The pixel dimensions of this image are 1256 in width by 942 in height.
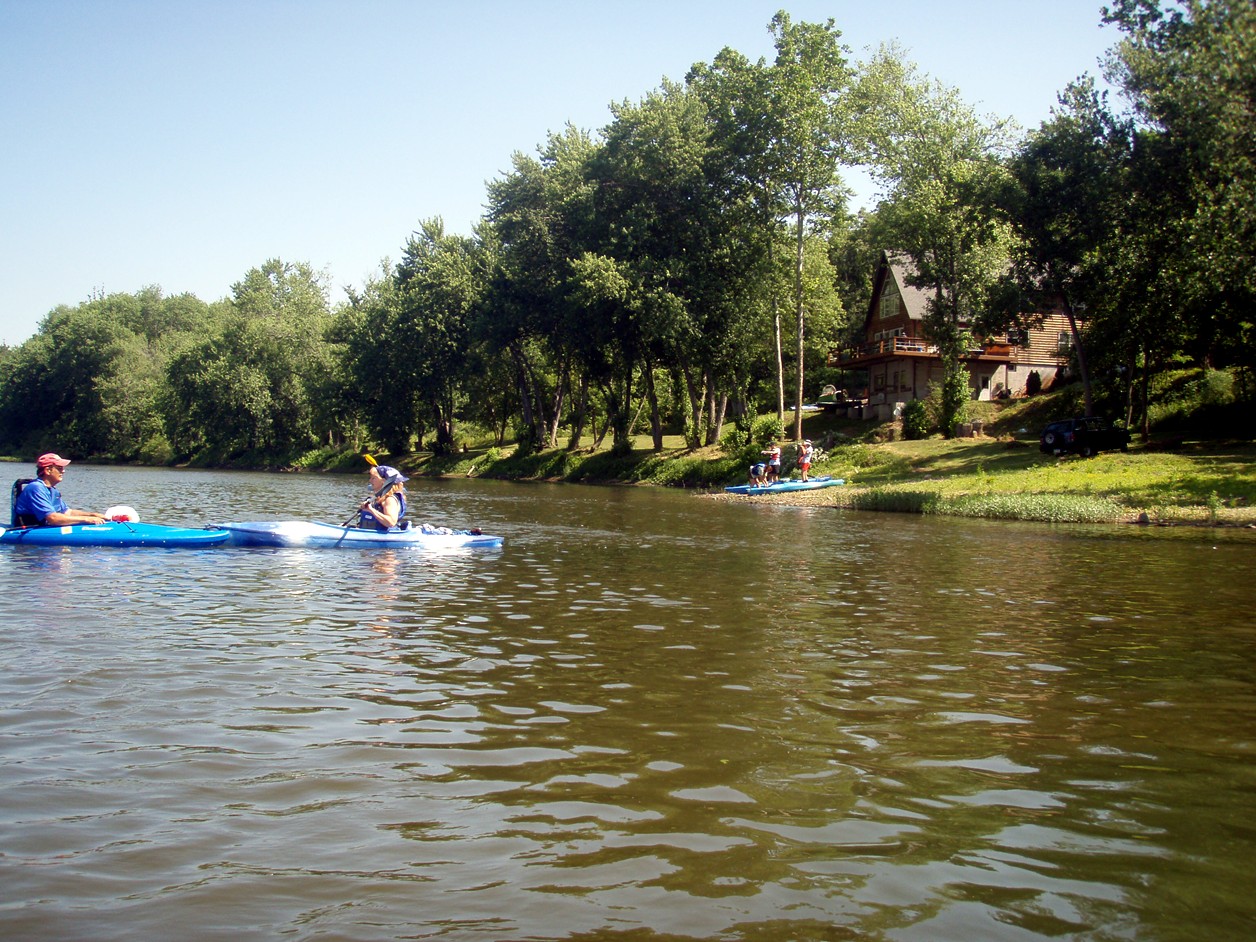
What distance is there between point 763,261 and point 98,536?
37358 mm

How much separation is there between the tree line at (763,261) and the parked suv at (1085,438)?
370 cm

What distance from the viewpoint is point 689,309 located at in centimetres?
5022

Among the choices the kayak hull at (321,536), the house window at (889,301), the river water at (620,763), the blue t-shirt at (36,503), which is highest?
the house window at (889,301)

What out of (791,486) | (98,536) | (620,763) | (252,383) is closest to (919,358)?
(791,486)

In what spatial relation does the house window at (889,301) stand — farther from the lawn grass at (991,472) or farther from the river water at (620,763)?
the river water at (620,763)

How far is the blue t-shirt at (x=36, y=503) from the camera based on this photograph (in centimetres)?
1825

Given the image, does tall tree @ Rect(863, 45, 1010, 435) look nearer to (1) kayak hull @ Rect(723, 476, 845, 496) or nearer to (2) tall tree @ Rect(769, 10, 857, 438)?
(2) tall tree @ Rect(769, 10, 857, 438)

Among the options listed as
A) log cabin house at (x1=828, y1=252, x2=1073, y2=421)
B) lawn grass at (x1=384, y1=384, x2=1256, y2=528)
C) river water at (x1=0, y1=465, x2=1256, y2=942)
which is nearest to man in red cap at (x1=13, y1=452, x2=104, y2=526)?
river water at (x1=0, y1=465, x2=1256, y2=942)

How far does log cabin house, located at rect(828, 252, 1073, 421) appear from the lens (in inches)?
2239

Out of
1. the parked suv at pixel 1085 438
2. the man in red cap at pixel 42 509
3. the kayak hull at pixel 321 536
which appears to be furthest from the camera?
the parked suv at pixel 1085 438

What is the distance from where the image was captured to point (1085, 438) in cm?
3844

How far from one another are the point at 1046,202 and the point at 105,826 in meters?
38.0

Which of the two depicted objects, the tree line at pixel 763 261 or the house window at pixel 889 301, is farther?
the house window at pixel 889 301

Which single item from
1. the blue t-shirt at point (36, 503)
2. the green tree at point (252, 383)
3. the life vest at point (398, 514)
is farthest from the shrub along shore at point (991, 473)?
the green tree at point (252, 383)
